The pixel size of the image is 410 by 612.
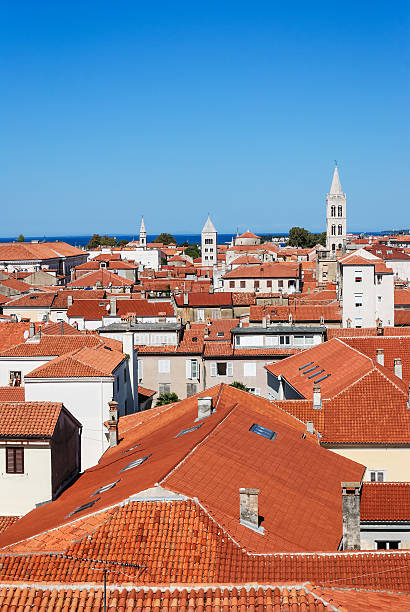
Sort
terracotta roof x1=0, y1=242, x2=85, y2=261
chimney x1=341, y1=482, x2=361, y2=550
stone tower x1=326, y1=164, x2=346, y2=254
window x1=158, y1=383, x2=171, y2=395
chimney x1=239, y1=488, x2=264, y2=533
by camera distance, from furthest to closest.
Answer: stone tower x1=326, y1=164, x2=346, y2=254
terracotta roof x1=0, y1=242, x2=85, y2=261
window x1=158, y1=383, x2=171, y2=395
chimney x1=341, y1=482, x2=361, y2=550
chimney x1=239, y1=488, x2=264, y2=533

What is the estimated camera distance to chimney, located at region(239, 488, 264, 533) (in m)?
16.0

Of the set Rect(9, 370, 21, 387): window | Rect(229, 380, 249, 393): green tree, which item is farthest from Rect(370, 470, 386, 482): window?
Rect(229, 380, 249, 393): green tree

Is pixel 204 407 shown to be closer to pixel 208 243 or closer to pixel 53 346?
pixel 53 346

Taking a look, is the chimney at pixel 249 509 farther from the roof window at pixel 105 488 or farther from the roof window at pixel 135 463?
the roof window at pixel 135 463

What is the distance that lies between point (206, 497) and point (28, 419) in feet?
25.3

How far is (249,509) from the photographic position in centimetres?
1609

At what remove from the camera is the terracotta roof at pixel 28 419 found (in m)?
21.8

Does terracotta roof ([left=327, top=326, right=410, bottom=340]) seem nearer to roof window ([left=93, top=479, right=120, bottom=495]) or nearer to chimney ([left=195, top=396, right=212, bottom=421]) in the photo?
chimney ([left=195, top=396, right=212, bottom=421])

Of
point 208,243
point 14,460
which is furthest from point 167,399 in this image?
point 208,243

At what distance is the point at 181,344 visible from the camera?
51812 millimetres

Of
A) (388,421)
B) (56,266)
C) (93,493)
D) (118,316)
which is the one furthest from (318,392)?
(56,266)

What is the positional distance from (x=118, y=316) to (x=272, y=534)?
46553 millimetres

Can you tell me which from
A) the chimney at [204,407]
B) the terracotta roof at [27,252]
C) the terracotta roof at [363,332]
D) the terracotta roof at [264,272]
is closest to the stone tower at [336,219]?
the terracotta roof at [27,252]

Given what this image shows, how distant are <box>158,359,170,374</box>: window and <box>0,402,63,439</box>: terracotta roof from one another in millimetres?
27133
